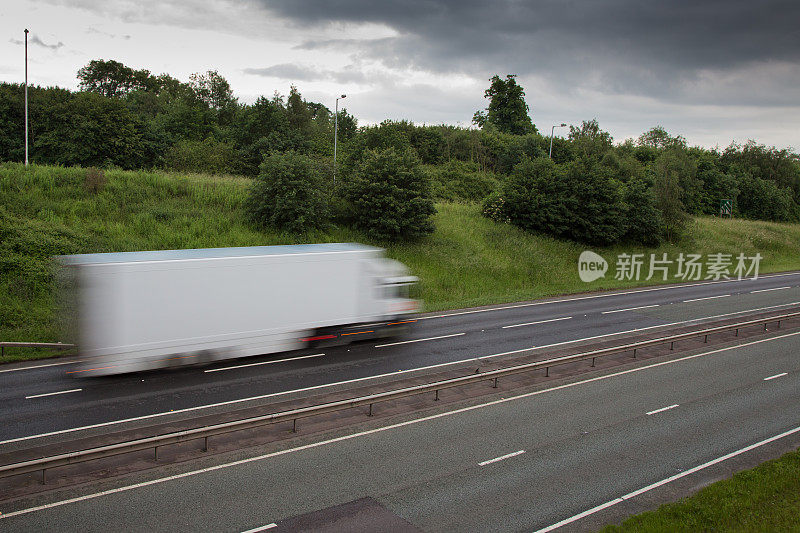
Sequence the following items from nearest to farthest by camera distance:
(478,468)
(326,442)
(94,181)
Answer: (478,468)
(326,442)
(94,181)

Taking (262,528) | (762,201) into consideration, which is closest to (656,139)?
(762,201)

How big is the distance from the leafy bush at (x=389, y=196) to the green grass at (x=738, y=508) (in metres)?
26.3

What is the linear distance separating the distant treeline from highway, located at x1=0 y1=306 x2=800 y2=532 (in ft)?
83.3

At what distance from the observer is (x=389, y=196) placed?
35250 mm

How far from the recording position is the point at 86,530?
28.7ft

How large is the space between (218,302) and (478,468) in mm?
9227

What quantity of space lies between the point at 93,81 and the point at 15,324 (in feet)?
287

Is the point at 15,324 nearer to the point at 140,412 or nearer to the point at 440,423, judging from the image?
the point at 140,412

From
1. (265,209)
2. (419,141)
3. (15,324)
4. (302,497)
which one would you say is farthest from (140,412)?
(419,141)

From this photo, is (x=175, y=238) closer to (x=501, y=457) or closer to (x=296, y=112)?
(x=501, y=457)

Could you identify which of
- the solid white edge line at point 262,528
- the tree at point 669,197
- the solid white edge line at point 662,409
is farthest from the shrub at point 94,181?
the tree at point 669,197

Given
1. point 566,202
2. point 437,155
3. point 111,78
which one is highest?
point 111,78

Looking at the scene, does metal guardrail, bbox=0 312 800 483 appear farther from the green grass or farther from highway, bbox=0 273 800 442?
the green grass

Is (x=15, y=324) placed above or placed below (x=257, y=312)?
below
